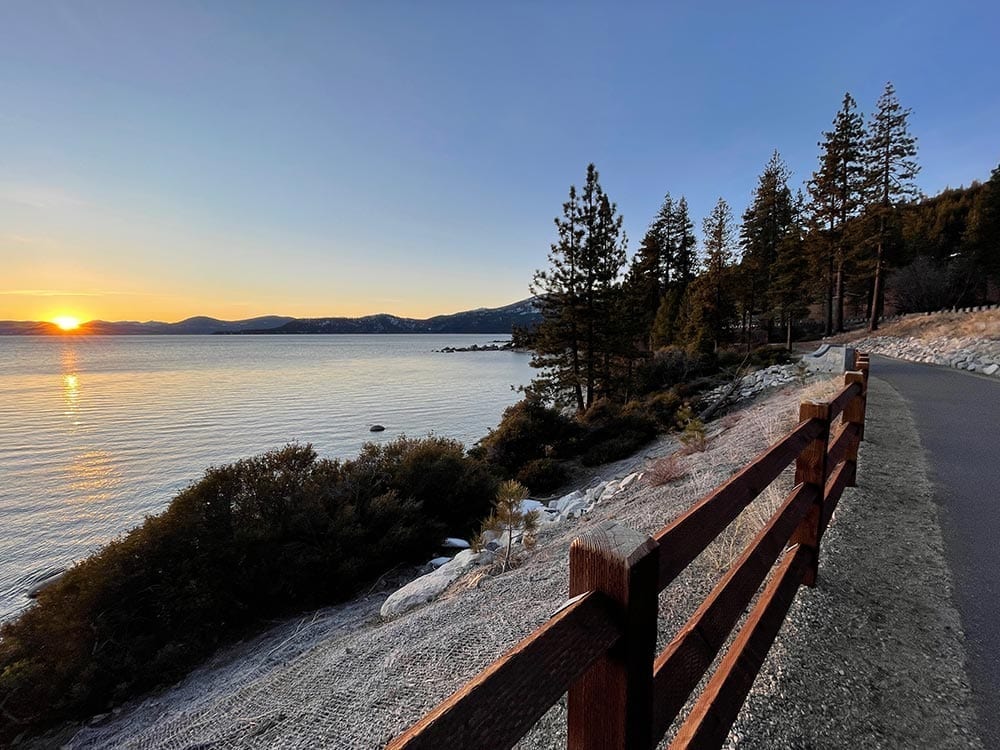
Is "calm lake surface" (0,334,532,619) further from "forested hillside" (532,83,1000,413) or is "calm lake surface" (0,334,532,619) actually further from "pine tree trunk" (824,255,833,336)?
"pine tree trunk" (824,255,833,336)

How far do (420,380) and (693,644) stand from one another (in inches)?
1503

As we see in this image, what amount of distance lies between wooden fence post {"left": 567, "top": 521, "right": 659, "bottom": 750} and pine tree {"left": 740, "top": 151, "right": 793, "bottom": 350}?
3490 cm

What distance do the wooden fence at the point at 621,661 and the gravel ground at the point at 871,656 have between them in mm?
451

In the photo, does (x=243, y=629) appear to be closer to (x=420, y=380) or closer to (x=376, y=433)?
(x=376, y=433)

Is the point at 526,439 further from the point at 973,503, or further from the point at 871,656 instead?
the point at 871,656

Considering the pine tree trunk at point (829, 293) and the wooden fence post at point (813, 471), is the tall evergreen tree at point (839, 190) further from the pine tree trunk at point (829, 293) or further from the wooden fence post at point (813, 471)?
the wooden fence post at point (813, 471)

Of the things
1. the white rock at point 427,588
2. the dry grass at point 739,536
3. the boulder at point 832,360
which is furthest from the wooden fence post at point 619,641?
the boulder at point 832,360

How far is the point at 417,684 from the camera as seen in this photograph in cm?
313

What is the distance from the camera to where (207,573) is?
6.30 m

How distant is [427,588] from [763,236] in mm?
43302

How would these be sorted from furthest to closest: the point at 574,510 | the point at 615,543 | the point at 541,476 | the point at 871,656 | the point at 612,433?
1. the point at 612,433
2. the point at 541,476
3. the point at 574,510
4. the point at 871,656
5. the point at 615,543

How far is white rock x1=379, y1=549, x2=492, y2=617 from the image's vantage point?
5438mm

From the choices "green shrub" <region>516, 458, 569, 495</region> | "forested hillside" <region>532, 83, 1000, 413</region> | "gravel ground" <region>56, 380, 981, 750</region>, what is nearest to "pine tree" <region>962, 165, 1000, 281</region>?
"forested hillside" <region>532, 83, 1000, 413</region>

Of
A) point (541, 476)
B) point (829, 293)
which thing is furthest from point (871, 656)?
point (829, 293)
